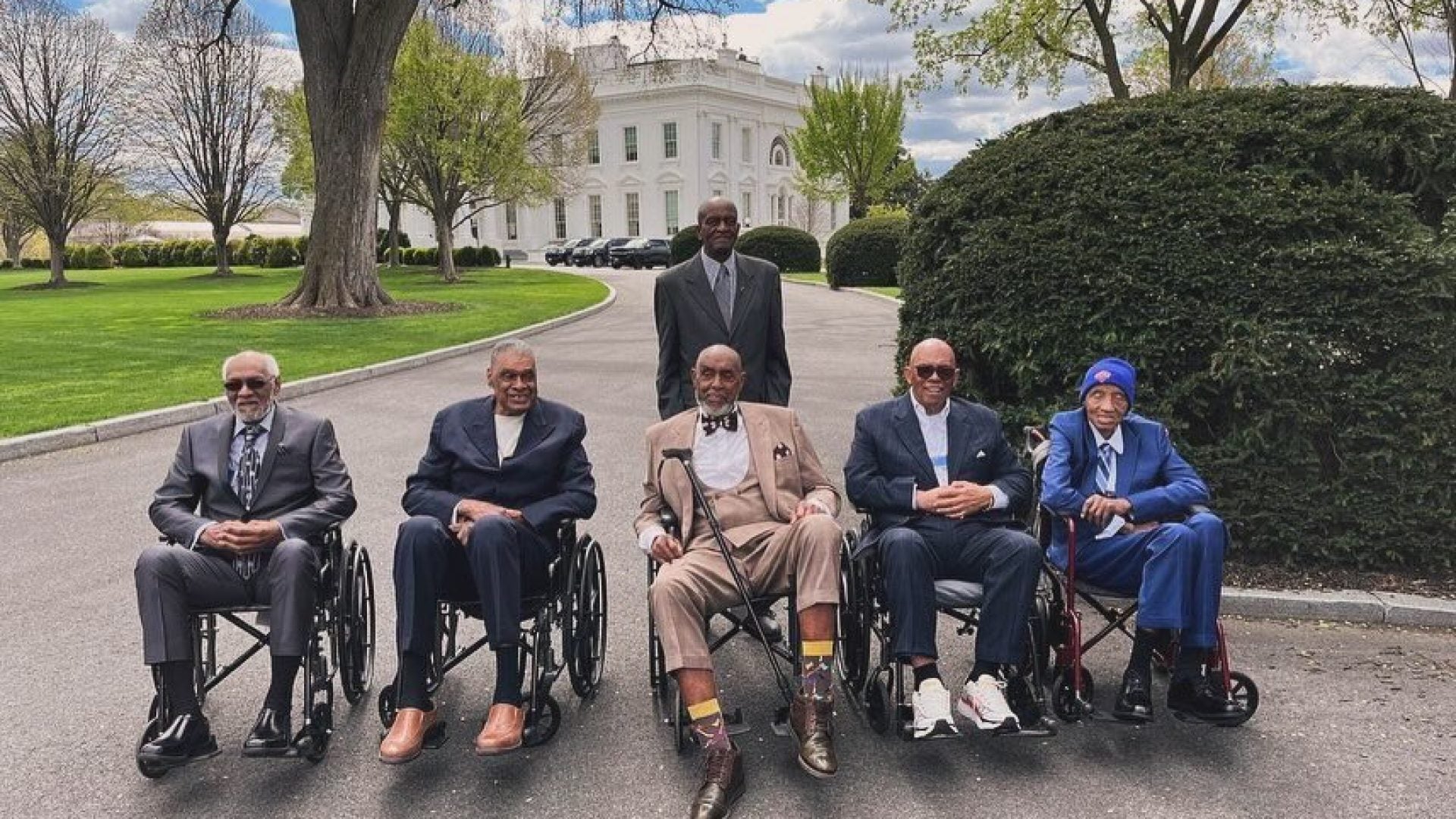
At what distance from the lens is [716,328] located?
4.99 m

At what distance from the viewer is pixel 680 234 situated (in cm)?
4550

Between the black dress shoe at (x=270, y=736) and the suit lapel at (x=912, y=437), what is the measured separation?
8.48 ft

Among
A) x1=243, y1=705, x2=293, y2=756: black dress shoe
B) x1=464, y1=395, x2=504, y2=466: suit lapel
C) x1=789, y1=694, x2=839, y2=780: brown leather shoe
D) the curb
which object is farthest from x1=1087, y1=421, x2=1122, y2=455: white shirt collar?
the curb

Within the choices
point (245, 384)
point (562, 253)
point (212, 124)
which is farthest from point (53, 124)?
point (245, 384)

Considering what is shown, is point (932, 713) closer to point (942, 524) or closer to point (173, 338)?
point (942, 524)

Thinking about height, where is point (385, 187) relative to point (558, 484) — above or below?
above

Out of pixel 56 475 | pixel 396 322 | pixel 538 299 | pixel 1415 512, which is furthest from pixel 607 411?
pixel 538 299

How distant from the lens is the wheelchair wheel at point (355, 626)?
4.02m

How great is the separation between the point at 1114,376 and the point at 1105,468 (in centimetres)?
38

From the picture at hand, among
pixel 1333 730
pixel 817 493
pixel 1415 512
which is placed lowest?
pixel 1333 730

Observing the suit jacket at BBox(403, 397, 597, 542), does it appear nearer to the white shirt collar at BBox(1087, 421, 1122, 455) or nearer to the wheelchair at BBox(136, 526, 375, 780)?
the wheelchair at BBox(136, 526, 375, 780)

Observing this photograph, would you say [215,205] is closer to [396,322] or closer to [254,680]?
[396,322]

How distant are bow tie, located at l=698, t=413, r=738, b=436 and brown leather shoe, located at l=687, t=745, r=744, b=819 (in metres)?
1.34

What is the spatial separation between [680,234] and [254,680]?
4197 centimetres
